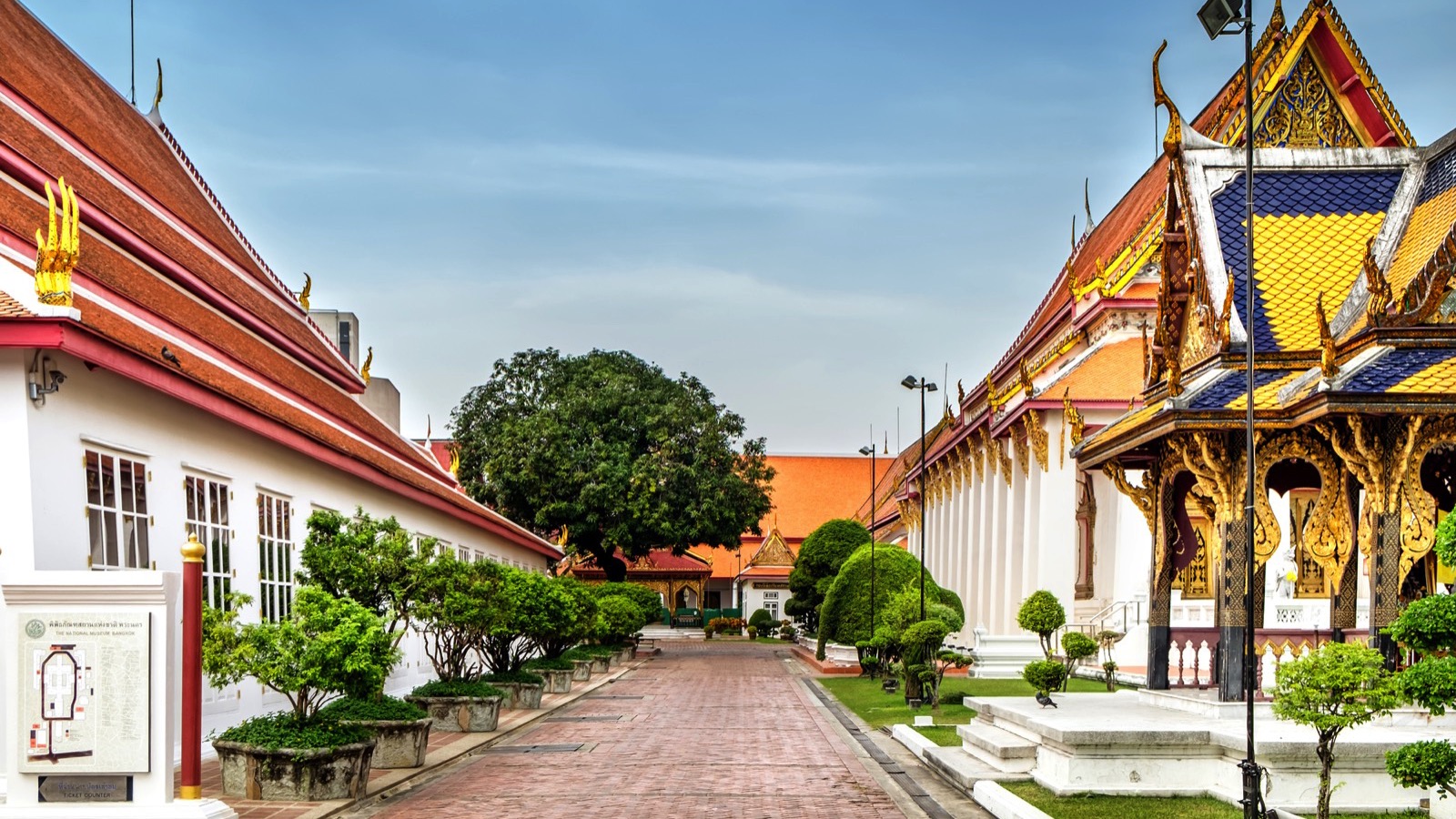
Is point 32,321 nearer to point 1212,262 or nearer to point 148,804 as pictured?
point 148,804

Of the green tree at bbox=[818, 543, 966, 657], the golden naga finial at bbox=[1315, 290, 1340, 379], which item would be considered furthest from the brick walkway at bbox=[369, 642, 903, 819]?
the green tree at bbox=[818, 543, 966, 657]

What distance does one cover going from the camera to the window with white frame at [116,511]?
39.9 ft

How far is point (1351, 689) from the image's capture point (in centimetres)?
929

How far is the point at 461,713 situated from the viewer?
18.4 m

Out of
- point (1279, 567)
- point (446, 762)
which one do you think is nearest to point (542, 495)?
point (1279, 567)

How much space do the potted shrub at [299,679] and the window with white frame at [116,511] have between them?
44.4 inches

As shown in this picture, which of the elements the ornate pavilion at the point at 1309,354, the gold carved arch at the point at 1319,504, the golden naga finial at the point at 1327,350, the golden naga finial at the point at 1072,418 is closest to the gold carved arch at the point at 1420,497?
the ornate pavilion at the point at 1309,354

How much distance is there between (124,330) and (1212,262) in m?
9.42

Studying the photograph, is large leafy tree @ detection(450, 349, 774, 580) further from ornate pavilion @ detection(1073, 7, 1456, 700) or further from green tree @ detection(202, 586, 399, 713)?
green tree @ detection(202, 586, 399, 713)

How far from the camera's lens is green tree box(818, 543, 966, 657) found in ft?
107

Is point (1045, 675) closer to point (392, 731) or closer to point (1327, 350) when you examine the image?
point (1327, 350)

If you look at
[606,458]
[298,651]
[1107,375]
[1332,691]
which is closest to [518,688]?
[298,651]

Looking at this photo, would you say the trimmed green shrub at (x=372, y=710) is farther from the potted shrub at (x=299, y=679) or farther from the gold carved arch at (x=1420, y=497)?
the gold carved arch at (x=1420, y=497)

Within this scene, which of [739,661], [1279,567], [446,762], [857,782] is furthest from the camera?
[739,661]
